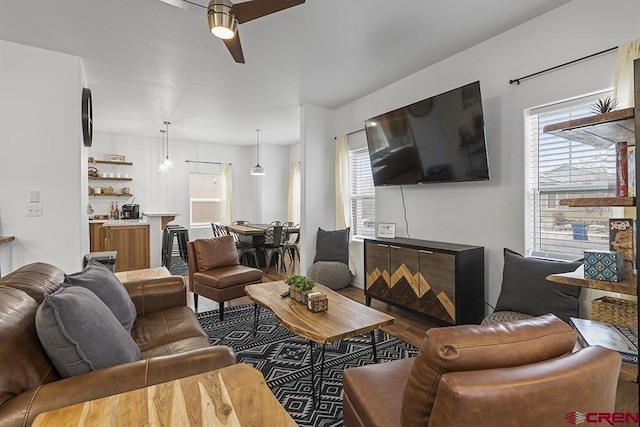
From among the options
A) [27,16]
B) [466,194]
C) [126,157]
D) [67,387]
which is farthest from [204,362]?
[126,157]

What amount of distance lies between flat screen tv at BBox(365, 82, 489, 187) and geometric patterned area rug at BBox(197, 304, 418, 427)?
170 cm

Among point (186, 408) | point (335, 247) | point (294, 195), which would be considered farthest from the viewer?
point (294, 195)

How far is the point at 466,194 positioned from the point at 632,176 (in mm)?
1922

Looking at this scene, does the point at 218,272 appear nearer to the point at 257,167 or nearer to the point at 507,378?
the point at 507,378

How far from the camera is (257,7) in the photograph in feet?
5.93

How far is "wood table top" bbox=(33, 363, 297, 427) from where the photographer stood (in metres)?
0.89

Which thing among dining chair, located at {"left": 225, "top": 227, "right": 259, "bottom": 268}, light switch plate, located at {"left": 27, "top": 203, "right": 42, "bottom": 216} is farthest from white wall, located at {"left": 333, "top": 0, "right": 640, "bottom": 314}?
light switch plate, located at {"left": 27, "top": 203, "right": 42, "bottom": 216}

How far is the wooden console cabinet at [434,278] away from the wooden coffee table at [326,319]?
1023 millimetres

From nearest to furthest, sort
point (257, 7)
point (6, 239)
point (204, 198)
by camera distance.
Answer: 1. point (257, 7)
2. point (6, 239)
3. point (204, 198)

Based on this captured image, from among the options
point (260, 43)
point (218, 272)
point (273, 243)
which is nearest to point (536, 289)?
point (218, 272)

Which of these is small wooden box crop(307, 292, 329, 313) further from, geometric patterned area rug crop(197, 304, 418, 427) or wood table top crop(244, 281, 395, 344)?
geometric patterned area rug crop(197, 304, 418, 427)

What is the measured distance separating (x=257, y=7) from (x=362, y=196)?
336 centimetres

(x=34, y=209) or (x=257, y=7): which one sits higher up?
(x=257, y=7)

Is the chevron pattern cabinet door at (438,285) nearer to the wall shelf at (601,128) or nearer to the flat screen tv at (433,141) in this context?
the flat screen tv at (433,141)
